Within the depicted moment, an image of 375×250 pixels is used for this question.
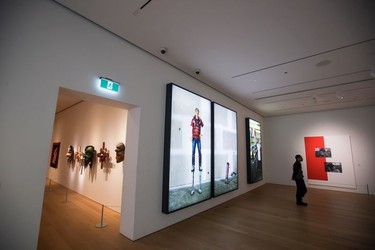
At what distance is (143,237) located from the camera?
116 inches

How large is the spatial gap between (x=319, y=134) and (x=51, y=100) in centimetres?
971

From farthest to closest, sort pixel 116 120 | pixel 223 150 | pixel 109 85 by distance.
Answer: pixel 223 150
pixel 116 120
pixel 109 85

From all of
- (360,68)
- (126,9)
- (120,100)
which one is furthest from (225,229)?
(360,68)

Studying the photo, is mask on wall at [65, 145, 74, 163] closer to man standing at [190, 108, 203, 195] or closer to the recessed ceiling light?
man standing at [190, 108, 203, 195]

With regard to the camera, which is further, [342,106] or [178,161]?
[342,106]

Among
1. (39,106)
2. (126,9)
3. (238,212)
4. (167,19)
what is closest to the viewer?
(39,106)

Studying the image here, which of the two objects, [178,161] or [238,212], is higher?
[178,161]

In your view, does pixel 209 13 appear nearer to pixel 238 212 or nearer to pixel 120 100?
pixel 120 100

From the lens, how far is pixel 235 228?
134 inches

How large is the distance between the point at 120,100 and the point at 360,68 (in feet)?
17.7

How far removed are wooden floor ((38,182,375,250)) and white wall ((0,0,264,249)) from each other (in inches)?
17.4

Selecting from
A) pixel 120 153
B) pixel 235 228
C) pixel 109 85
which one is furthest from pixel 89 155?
pixel 235 228

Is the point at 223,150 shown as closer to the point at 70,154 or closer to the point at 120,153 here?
the point at 120,153

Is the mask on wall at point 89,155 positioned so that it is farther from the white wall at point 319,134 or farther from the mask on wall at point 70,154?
the white wall at point 319,134
